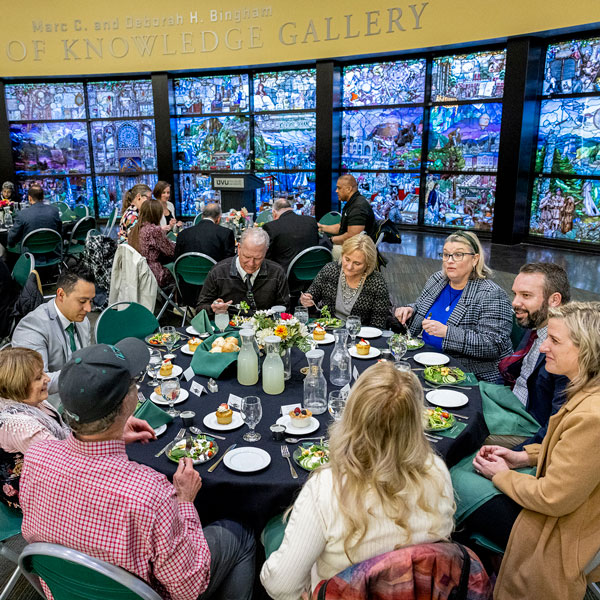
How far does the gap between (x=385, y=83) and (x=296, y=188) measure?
2631mm

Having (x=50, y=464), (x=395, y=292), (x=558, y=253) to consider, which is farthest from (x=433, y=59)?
(x=50, y=464)

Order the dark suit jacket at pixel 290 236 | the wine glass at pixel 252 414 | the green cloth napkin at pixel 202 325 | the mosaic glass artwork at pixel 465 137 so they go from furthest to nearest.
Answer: the mosaic glass artwork at pixel 465 137 < the dark suit jacket at pixel 290 236 < the green cloth napkin at pixel 202 325 < the wine glass at pixel 252 414

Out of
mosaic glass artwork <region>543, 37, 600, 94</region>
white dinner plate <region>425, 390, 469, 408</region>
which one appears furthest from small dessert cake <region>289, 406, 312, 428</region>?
mosaic glass artwork <region>543, 37, 600, 94</region>

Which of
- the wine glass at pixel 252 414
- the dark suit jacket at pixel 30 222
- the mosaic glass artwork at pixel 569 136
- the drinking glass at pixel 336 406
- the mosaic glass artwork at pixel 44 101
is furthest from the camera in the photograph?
the mosaic glass artwork at pixel 44 101

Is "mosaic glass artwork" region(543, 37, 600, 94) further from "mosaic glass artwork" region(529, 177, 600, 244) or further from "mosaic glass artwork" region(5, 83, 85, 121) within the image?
"mosaic glass artwork" region(5, 83, 85, 121)

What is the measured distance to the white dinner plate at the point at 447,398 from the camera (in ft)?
8.23

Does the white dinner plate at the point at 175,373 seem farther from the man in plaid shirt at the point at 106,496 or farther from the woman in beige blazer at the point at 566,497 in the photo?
the woman in beige blazer at the point at 566,497

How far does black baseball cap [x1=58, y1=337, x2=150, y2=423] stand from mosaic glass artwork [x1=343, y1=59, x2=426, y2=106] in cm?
922

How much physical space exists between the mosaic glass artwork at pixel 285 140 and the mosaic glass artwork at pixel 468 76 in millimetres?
2455

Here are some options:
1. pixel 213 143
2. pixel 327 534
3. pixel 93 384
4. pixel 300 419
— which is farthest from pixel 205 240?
pixel 213 143

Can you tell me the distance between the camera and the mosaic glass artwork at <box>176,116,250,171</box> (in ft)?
36.2

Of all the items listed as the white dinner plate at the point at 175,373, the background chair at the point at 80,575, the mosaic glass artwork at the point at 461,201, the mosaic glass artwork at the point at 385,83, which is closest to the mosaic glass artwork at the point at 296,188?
the mosaic glass artwork at the point at 385,83

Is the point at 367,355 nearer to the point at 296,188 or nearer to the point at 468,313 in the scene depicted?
the point at 468,313

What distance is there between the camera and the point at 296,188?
36.1 feet
